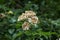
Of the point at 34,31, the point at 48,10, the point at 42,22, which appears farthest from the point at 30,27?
the point at 48,10

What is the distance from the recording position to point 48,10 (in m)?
4.41

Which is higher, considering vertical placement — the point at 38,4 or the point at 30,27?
the point at 38,4

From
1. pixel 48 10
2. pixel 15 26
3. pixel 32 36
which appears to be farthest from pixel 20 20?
pixel 48 10

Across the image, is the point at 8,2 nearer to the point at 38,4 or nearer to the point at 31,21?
the point at 38,4

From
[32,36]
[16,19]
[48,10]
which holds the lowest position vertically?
[32,36]

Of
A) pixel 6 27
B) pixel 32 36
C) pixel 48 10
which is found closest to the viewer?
pixel 32 36

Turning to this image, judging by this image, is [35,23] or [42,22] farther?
[42,22]

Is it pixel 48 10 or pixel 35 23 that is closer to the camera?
pixel 35 23

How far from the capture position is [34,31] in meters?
3.16

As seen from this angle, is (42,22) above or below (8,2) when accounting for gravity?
below

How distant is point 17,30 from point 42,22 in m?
0.42

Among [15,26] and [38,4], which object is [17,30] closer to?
[15,26]

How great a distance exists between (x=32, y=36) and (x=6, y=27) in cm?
45

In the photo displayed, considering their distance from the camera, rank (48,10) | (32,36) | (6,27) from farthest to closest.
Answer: (48,10) < (6,27) < (32,36)
